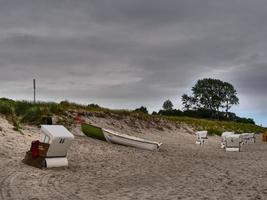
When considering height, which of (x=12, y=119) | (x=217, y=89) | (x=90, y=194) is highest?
(x=217, y=89)

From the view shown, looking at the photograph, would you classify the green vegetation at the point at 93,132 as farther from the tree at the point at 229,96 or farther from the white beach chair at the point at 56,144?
the tree at the point at 229,96

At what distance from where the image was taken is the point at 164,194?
1262 cm

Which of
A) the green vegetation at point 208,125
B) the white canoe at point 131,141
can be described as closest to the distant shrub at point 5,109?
the white canoe at point 131,141

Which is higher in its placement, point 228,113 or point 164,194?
point 228,113

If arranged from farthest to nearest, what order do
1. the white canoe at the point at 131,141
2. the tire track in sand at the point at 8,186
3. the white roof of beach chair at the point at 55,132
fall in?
the white canoe at the point at 131,141 < the white roof of beach chair at the point at 55,132 < the tire track in sand at the point at 8,186

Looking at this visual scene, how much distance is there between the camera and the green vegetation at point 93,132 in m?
29.4

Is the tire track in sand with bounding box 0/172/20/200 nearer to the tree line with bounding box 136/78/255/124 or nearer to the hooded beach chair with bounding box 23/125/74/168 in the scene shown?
the hooded beach chair with bounding box 23/125/74/168

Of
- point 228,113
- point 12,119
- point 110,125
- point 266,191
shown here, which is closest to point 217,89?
point 228,113

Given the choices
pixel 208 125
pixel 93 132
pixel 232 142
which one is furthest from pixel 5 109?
pixel 208 125

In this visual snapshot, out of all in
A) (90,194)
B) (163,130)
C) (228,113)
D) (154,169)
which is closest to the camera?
(90,194)

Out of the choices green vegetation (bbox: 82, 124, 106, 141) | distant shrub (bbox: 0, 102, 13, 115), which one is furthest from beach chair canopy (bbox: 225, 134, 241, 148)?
distant shrub (bbox: 0, 102, 13, 115)

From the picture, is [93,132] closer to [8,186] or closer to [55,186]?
[55,186]

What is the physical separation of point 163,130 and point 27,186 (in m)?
34.4

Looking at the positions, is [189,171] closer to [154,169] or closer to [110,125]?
[154,169]
